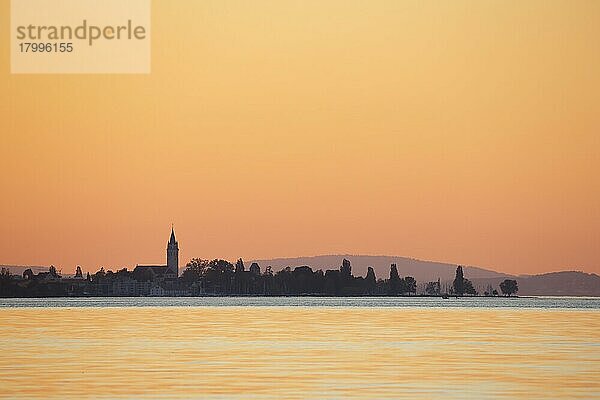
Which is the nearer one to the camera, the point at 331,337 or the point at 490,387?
the point at 490,387

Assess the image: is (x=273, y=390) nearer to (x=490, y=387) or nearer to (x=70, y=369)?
(x=490, y=387)

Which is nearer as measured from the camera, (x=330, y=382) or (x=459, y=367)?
(x=330, y=382)

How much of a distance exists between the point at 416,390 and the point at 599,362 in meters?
11.0

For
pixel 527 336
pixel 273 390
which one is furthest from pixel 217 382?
pixel 527 336

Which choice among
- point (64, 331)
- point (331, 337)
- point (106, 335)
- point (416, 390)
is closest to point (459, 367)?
point (416, 390)

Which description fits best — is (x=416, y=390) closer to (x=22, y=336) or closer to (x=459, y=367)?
(x=459, y=367)

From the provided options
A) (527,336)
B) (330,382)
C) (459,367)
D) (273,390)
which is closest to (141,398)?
(273,390)

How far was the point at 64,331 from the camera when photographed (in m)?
66.4

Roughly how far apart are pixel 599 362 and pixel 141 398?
17.2 m

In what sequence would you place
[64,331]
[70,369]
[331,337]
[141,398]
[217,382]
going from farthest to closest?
[64,331] → [331,337] → [70,369] → [217,382] → [141,398]

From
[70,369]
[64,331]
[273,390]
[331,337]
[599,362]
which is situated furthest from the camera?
[64,331]

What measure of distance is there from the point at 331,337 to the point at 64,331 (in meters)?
16.5

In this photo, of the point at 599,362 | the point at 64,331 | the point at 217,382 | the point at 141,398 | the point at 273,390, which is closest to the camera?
the point at 141,398

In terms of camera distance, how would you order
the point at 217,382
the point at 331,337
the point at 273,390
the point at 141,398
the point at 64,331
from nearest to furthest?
the point at 141,398 < the point at 273,390 < the point at 217,382 < the point at 331,337 < the point at 64,331
